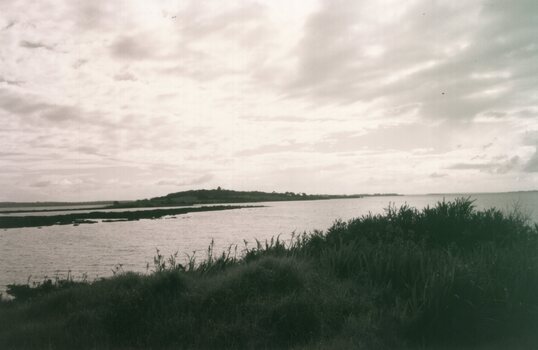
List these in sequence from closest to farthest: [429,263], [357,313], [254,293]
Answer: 1. [357,313]
2. [254,293]
3. [429,263]

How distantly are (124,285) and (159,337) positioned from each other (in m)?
3.29

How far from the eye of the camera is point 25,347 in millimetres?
7707

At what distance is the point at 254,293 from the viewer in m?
9.69

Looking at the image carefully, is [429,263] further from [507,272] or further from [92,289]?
[92,289]

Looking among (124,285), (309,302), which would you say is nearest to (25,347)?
(124,285)

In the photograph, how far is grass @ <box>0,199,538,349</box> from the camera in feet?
25.9

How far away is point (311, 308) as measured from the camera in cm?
869

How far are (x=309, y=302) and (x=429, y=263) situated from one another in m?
3.40

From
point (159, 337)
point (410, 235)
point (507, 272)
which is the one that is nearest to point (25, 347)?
point (159, 337)

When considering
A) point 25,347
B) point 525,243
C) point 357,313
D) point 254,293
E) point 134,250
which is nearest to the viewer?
point 25,347

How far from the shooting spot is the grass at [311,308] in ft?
25.9

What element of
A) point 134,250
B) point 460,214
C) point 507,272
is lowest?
point 134,250

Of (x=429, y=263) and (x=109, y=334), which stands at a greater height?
(x=429, y=263)

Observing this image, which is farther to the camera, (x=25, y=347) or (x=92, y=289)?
(x=92, y=289)
